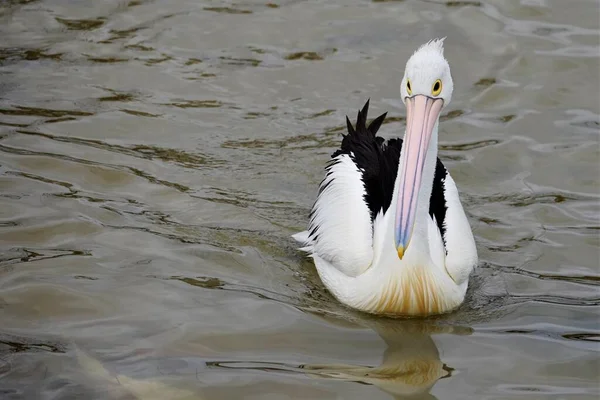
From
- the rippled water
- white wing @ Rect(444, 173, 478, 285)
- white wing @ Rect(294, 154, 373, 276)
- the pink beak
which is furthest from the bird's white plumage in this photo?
the pink beak

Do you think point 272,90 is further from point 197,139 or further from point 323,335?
point 323,335

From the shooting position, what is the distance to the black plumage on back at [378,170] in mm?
5332

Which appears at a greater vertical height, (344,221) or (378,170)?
(378,170)

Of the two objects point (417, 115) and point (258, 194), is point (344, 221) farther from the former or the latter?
point (258, 194)

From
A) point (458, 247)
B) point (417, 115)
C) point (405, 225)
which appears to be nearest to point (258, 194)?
point (458, 247)

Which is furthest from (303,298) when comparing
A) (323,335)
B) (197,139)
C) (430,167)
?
(197,139)

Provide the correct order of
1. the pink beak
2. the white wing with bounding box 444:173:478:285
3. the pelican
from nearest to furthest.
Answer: the pink beak, the pelican, the white wing with bounding box 444:173:478:285

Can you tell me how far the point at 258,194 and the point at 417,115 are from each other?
6.38ft

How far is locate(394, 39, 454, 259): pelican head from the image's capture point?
4477mm

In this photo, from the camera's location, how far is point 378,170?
555 cm

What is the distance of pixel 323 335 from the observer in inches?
181

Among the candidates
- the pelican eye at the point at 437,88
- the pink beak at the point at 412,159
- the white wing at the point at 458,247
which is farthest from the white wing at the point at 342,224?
the pelican eye at the point at 437,88

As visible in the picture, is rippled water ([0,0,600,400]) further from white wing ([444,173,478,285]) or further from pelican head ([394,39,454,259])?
pelican head ([394,39,454,259])

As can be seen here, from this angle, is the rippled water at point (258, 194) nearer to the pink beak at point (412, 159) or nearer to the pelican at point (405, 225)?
the pelican at point (405, 225)
